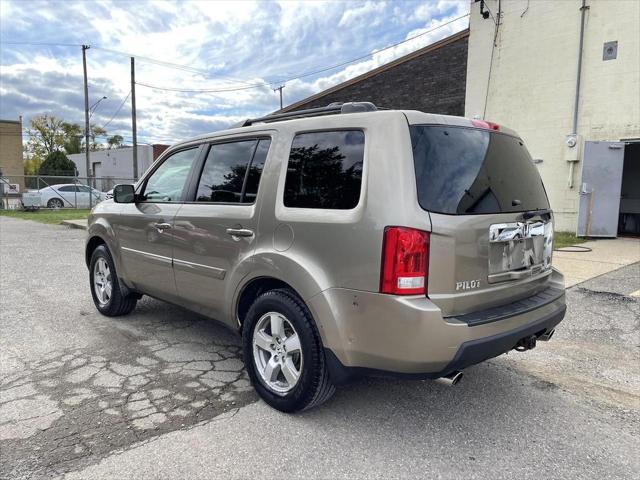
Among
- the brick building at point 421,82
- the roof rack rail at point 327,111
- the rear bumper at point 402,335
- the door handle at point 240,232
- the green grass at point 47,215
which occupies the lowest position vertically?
the green grass at point 47,215

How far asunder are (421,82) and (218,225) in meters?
15.3

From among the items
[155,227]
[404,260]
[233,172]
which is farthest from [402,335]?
[155,227]

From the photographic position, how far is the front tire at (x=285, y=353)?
9.52 ft

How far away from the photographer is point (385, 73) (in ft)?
60.0

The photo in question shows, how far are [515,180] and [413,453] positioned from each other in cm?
183

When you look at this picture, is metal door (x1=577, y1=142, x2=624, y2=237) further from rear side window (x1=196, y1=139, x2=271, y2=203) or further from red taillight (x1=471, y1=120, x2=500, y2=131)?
rear side window (x1=196, y1=139, x2=271, y2=203)

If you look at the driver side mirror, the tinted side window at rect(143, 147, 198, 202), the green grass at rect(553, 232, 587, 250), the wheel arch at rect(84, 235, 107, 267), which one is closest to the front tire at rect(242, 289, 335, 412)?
the tinted side window at rect(143, 147, 198, 202)

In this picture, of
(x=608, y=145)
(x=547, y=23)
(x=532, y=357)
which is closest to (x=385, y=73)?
(x=547, y=23)

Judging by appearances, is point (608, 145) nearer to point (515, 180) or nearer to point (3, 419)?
point (515, 180)

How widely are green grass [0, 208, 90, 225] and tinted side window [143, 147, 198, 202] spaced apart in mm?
14925

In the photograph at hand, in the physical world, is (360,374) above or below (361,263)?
below

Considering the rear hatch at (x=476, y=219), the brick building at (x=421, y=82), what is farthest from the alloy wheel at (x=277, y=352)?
the brick building at (x=421, y=82)

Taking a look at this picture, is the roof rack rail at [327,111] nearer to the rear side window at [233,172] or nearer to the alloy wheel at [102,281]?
the rear side window at [233,172]

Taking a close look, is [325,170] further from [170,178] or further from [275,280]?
[170,178]
